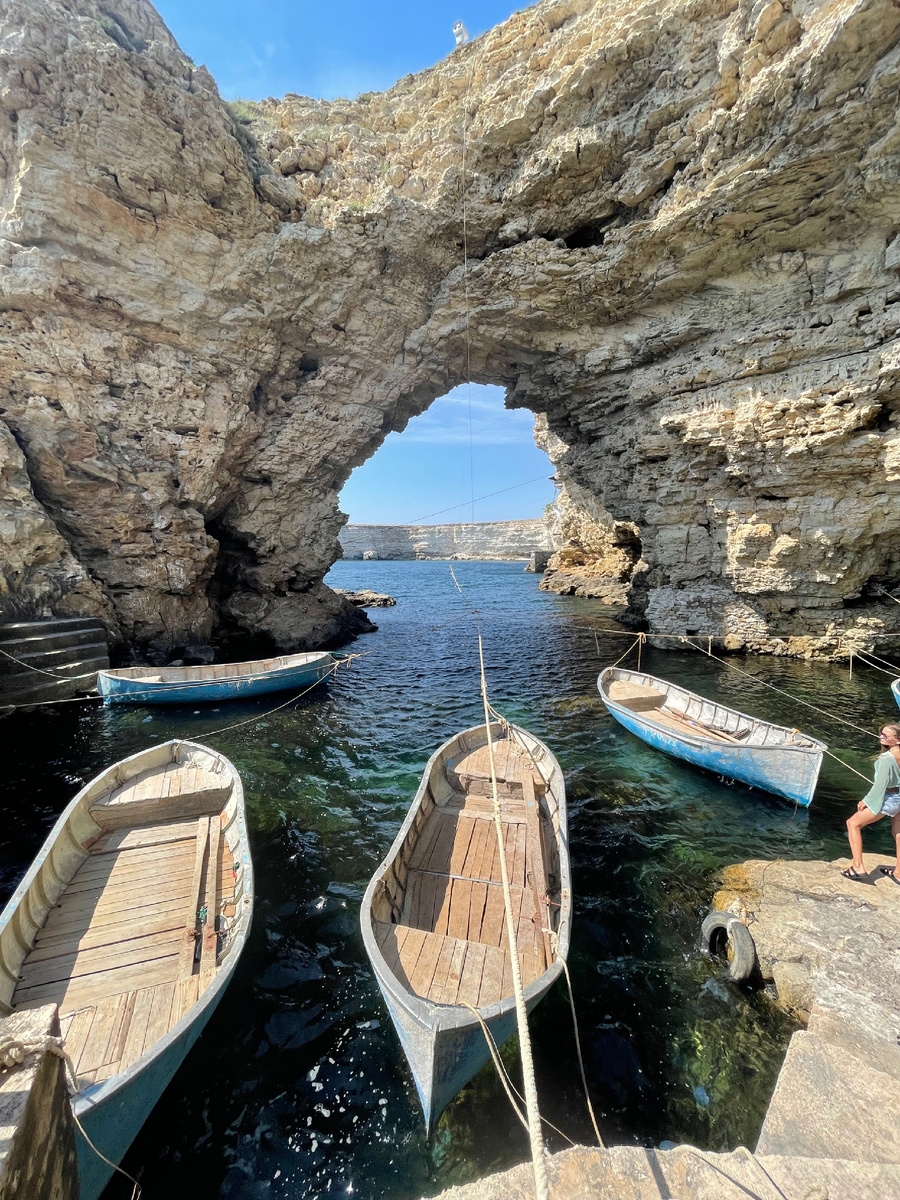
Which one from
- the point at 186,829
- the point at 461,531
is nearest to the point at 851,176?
the point at 186,829

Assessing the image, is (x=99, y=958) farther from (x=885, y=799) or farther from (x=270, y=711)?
(x=885, y=799)

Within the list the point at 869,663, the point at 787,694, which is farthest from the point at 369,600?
the point at 869,663

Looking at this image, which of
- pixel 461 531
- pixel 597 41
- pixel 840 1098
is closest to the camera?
pixel 840 1098

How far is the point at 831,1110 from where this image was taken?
3074mm

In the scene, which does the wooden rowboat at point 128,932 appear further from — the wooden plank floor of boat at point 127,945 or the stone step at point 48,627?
the stone step at point 48,627

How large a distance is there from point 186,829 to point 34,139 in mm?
21814

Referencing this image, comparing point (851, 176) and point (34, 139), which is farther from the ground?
point (34, 139)

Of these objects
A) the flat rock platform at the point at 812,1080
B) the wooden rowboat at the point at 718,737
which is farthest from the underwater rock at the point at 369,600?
the flat rock platform at the point at 812,1080

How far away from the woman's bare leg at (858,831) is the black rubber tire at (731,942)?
6.61 ft

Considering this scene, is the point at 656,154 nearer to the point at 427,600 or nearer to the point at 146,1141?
the point at 146,1141

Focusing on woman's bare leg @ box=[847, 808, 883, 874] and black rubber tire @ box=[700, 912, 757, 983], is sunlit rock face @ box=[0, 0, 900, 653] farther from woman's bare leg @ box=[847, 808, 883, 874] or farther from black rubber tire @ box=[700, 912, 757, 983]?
black rubber tire @ box=[700, 912, 757, 983]

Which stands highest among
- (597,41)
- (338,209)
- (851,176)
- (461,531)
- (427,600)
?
(597,41)

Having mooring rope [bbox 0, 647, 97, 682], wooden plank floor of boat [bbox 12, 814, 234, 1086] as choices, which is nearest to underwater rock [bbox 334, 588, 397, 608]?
mooring rope [bbox 0, 647, 97, 682]

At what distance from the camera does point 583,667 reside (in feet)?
58.0
